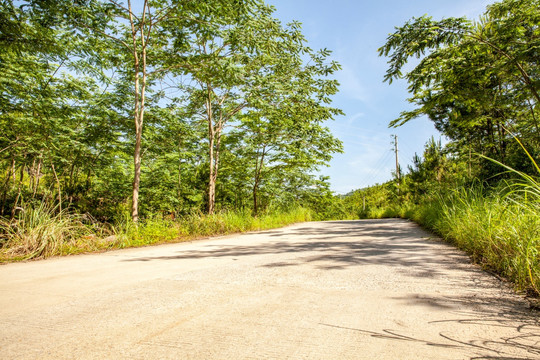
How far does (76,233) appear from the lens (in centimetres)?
461

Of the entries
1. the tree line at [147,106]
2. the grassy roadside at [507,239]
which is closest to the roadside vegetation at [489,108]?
the grassy roadside at [507,239]

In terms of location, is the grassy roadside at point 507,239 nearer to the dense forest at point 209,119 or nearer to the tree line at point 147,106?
the dense forest at point 209,119

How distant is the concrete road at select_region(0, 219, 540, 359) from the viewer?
118 centimetres

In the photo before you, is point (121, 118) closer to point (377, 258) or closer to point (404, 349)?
point (377, 258)

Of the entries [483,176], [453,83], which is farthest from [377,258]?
[483,176]

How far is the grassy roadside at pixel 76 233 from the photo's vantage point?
3.86 m

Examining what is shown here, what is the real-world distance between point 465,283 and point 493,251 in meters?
1.04

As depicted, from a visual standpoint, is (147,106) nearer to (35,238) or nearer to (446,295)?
(35,238)

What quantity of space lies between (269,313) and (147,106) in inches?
344

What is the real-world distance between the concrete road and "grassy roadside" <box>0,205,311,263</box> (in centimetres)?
126

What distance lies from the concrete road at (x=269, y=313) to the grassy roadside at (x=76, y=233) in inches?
49.6

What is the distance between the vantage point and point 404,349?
115 cm

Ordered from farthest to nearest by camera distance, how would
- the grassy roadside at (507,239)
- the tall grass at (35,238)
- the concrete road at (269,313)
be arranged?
the tall grass at (35,238) → the grassy roadside at (507,239) → the concrete road at (269,313)

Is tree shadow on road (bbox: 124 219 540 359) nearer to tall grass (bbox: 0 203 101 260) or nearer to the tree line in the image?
tall grass (bbox: 0 203 101 260)
